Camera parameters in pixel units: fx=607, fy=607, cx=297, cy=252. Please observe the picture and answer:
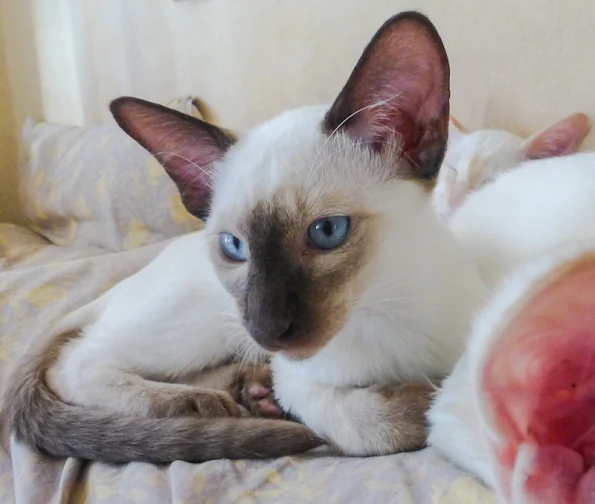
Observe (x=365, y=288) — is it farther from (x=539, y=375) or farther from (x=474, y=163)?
(x=474, y=163)

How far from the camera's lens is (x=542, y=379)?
35 centimetres

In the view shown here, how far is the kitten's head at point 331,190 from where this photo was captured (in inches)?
27.6

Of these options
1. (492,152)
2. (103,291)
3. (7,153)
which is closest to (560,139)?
(492,152)

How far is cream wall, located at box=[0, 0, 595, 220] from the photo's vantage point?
1214 millimetres

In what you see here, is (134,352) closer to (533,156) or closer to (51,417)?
(51,417)

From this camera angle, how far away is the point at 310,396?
852mm

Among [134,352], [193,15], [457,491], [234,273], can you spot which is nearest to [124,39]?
[193,15]

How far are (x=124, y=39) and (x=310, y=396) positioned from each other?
6.54 ft

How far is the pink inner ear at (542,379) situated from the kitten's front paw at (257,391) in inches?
24.7

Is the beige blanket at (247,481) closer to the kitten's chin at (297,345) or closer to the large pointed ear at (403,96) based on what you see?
the kitten's chin at (297,345)

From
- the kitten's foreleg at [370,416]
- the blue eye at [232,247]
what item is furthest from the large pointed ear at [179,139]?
the kitten's foreleg at [370,416]

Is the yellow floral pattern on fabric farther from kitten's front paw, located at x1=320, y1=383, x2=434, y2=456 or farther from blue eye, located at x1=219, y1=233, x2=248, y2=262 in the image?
blue eye, located at x1=219, y1=233, x2=248, y2=262

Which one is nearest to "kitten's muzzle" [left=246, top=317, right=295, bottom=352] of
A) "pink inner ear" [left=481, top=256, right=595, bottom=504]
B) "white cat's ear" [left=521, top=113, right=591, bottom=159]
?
"pink inner ear" [left=481, top=256, right=595, bottom=504]

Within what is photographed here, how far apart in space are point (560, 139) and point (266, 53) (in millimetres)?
923
